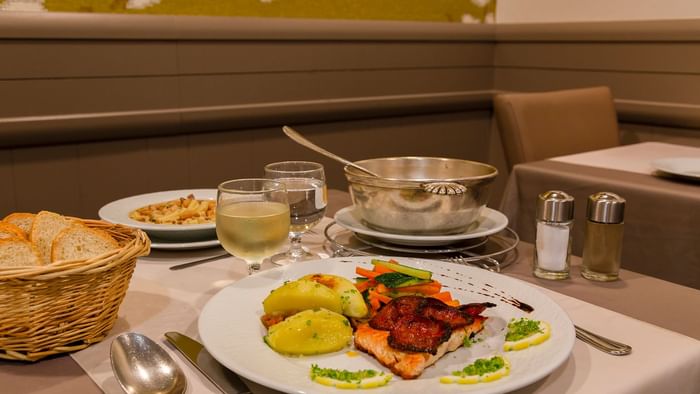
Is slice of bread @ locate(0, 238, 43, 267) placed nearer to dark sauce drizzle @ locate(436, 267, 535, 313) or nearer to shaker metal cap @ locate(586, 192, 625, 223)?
dark sauce drizzle @ locate(436, 267, 535, 313)

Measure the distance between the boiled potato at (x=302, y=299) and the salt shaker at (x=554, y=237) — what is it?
0.38 metres

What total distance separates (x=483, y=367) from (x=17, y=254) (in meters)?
0.51

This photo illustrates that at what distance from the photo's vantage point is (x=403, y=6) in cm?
310

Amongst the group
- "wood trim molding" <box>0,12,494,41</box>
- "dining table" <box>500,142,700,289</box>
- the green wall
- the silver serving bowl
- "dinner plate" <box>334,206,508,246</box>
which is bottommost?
"dining table" <box>500,142,700,289</box>

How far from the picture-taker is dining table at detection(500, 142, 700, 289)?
1464 mm

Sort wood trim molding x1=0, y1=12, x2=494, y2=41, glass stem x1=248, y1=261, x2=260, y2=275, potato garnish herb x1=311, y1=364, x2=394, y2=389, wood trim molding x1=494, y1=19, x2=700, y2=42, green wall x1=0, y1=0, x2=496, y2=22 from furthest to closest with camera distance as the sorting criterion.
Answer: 1. wood trim molding x1=494, y1=19, x2=700, y2=42
2. green wall x1=0, y1=0, x2=496, y2=22
3. wood trim molding x1=0, y1=12, x2=494, y2=41
4. glass stem x1=248, y1=261, x2=260, y2=275
5. potato garnish herb x1=311, y1=364, x2=394, y2=389

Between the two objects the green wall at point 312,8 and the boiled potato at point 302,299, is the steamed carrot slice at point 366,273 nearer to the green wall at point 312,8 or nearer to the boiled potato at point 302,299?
the boiled potato at point 302,299

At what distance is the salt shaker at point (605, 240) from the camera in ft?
3.27

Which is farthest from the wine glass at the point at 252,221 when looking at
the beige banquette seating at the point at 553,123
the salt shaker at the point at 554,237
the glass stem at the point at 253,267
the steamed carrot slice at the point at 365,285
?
the beige banquette seating at the point at 553,123

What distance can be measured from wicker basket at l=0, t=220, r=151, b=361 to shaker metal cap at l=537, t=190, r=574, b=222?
58 cm

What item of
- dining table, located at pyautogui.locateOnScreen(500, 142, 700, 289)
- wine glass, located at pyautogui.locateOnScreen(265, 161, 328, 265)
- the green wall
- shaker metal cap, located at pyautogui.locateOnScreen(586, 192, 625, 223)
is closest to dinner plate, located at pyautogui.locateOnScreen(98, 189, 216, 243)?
wine glass, located at pyautogui.locateOnScreen(265, 161, 328, 265)

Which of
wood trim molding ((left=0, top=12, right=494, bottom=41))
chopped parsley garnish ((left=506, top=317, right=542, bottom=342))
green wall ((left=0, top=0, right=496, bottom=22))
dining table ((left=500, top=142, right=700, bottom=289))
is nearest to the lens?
chopped parsley garnish ((left=506, top=317, right=542, bottom=342))

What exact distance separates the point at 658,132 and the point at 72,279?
106 inches

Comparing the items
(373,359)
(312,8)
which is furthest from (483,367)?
(312,8)
